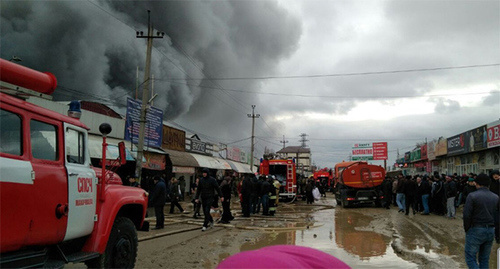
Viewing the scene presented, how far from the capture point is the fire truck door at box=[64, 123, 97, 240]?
14.5ft

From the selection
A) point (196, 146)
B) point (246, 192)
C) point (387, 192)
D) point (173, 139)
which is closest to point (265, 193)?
point (246, 192)

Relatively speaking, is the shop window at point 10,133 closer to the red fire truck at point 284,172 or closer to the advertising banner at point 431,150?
the red fire truck at point 284,172

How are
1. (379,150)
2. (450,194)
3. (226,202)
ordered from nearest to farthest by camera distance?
(226,202)
(450,194)
(379,150)

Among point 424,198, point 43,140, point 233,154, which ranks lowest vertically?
point 424,198

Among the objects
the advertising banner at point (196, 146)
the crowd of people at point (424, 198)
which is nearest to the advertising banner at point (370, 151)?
the advertising banner at point (196, 146)

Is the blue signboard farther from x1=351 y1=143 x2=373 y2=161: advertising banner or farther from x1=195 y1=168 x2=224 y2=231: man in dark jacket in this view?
x1=351 y1=143 x2=373 y2=161: advertising banner

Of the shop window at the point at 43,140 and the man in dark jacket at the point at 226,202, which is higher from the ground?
the shop window at the point at 43,140

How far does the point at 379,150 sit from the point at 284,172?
30.7m

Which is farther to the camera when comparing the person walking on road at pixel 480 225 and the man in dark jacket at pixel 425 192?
the man in dark jacket at pixel 425 192

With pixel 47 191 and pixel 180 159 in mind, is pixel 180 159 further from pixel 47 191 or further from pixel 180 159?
pixel 47 191

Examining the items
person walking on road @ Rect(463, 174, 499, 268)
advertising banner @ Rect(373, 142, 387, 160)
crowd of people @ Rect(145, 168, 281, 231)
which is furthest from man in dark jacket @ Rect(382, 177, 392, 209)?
advertising banner @ Rect(373, 142, 387, 160)

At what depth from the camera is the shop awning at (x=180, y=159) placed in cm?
2401

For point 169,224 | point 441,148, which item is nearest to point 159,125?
point 169,224

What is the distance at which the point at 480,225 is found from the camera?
5.36 meters
